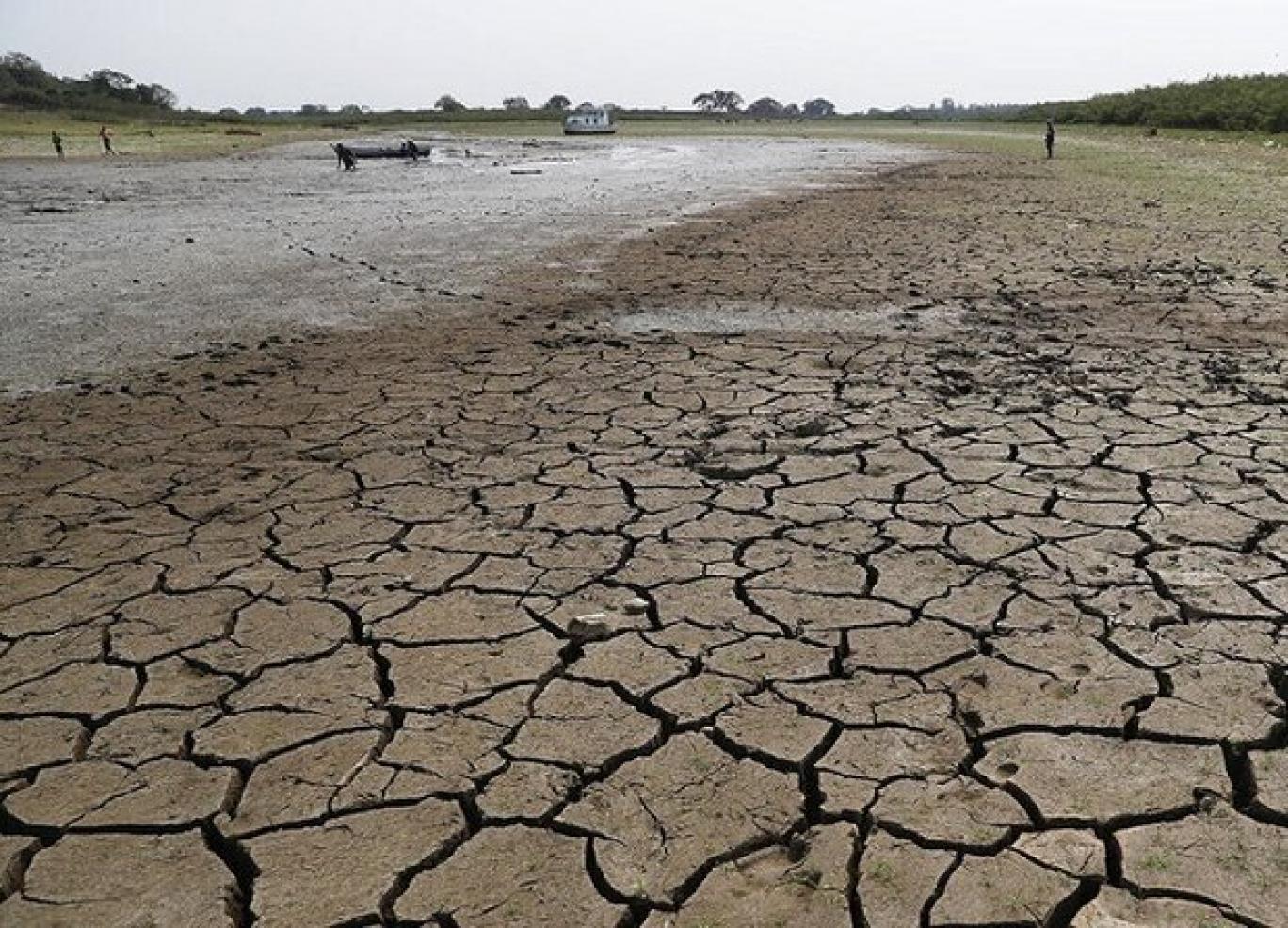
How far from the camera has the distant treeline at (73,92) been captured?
59.9 m

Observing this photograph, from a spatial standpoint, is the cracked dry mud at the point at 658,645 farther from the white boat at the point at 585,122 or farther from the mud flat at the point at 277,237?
the white boat at the point at 585,122

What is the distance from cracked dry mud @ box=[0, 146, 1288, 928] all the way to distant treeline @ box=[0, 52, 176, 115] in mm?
66781

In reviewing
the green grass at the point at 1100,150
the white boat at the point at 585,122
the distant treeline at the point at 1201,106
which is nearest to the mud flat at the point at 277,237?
the green grass at the point at 1100,150

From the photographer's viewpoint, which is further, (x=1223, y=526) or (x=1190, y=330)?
(x=1190, y=330)

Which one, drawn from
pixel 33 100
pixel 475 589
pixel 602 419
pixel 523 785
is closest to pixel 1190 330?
pixel 602 419

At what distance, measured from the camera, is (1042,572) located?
302 cm

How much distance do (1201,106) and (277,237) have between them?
3385cm

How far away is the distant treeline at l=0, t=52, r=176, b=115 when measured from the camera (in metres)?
59.9

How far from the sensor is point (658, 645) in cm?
271

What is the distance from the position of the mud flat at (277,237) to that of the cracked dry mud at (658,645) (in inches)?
71.5

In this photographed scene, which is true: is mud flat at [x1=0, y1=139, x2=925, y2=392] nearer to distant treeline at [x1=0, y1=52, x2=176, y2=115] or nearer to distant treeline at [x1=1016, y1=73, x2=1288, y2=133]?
distant treeline at [x1=1016, y1=73, x2=1288, y2=133]

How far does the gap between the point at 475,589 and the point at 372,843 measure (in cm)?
113

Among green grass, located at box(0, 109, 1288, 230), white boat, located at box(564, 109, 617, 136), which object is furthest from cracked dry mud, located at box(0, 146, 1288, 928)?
white boat, located at box(564, 109, 617, 136)

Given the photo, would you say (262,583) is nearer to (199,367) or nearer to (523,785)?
(523,785)
